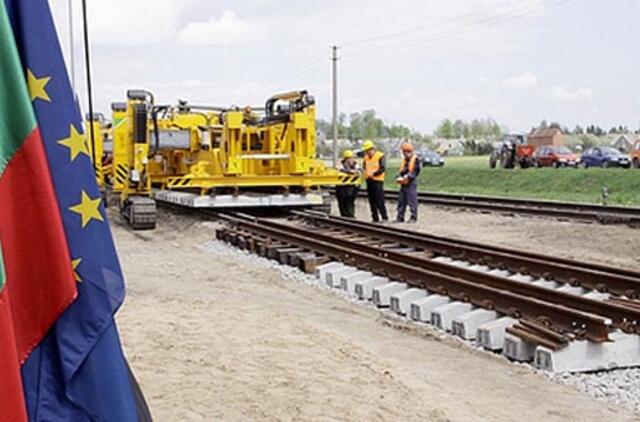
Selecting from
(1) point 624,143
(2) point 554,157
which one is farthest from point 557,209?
(1) point 624,143

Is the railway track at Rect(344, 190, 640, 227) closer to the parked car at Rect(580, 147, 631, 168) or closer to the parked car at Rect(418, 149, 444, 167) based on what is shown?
the parked car at Rect(580, 147, 631, 168)

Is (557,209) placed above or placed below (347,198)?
below

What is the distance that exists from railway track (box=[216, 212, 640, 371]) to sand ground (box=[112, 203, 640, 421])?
276mm

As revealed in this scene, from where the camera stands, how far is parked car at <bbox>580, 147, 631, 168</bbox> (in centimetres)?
4562

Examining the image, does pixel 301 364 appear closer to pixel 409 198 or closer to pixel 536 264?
pixel 536 264

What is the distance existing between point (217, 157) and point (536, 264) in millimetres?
11973

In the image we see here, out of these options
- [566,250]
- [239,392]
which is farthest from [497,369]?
[566,250]

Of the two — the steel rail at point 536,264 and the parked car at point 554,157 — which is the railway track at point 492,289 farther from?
the parked car at point 554,157

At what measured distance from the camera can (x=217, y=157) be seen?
21.7 meters

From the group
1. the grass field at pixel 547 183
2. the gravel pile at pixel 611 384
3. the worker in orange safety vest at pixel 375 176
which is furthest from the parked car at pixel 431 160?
the gravel pile at pixel 611 384

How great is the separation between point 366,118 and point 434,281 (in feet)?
468

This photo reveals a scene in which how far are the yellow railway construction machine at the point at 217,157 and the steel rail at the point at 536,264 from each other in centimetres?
606

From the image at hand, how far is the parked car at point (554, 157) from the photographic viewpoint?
4938 cm

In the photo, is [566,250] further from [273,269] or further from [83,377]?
[83,377]
